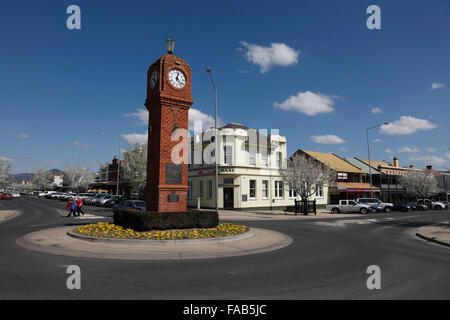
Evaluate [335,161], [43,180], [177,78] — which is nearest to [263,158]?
[335,161]

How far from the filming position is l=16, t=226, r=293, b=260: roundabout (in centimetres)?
884

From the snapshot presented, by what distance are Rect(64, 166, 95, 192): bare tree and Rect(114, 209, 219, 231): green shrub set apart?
6838 cm

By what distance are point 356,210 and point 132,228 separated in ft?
89.4

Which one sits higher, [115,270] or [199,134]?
[199,134]

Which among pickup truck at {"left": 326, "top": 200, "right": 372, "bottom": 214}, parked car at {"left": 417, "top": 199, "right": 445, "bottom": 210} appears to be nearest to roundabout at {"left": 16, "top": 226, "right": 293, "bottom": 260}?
pickup truck at {"left": 326, "top": 200, "right": 372, "bottom": 214}

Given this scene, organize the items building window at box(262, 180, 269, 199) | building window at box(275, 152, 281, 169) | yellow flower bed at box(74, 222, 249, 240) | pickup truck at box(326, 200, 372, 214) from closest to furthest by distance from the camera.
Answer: yellow flower bed at box(74, 222, 249, 240) → pickup truck at box(326, 200, 372, 214) → building window at box(262, 180, 269, 199) → building window at box(275, 152, 281, 169)

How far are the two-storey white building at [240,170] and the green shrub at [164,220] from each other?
20392mm

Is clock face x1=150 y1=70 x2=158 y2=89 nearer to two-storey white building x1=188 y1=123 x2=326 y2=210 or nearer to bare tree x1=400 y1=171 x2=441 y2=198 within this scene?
two-storey white building x1=188 y1=123 x2=326 y2=210

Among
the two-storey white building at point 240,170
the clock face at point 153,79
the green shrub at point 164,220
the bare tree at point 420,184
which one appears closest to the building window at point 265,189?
the two-storey white building at point 240,170

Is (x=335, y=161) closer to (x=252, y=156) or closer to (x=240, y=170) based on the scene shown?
(x=252, y=156)

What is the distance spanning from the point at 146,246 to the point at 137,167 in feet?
93.1
